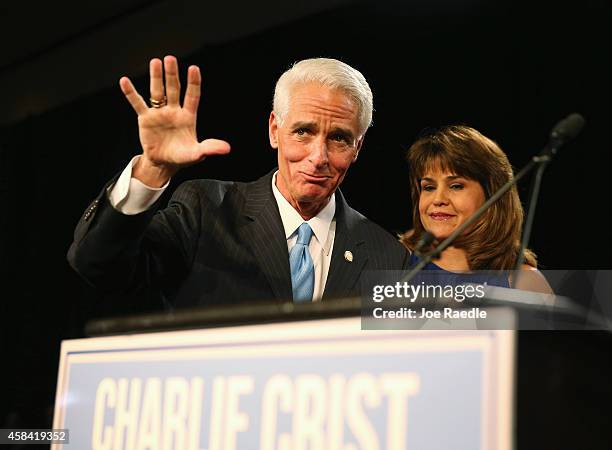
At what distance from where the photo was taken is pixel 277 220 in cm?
179

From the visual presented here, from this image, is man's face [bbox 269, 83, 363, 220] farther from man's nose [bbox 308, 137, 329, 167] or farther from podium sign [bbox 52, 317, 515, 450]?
podium sign [bbox 52, 317, 515, 450]

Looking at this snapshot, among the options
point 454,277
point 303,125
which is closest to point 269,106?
point 303,125

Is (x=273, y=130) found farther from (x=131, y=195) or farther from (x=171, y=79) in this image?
(x=131, y=195)

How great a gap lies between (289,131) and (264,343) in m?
1.14

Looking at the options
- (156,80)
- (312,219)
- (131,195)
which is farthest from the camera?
(312,219)

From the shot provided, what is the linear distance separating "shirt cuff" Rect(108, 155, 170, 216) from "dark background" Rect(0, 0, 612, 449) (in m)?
0.75

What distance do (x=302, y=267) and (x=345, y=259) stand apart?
10cm

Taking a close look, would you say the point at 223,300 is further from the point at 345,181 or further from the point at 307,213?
the point at 345,181

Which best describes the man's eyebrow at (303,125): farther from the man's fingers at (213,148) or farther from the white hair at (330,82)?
the man's fingers at (213,148)

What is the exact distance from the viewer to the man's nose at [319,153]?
191 centimetres

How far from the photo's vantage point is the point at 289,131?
195 cm

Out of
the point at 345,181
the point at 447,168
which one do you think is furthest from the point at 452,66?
the point at 345,181

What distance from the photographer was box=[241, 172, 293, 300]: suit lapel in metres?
1.75

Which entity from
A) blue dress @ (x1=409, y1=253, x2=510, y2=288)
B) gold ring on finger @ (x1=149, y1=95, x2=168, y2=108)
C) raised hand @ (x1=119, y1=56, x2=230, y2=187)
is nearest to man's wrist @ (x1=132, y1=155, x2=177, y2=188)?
raised hand @ (x1=119, y1=56, x2=230, y2=187)
